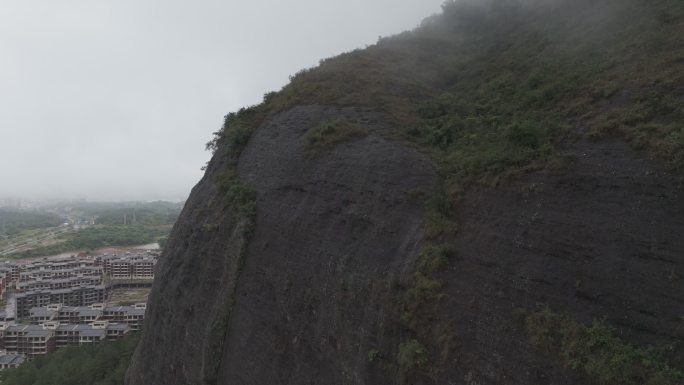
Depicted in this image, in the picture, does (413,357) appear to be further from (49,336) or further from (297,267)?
(49,336)

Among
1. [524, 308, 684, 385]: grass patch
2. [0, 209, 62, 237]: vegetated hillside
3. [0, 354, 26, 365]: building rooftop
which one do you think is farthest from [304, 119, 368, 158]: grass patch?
[0, 209, 62, 237]: vegetated hillside

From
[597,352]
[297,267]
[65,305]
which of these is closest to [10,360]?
[65,305]

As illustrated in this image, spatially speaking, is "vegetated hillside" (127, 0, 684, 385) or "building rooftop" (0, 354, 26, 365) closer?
"vegetated hillside" (127, 0, 684, 385)

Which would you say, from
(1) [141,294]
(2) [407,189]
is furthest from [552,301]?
(1) [141,294]

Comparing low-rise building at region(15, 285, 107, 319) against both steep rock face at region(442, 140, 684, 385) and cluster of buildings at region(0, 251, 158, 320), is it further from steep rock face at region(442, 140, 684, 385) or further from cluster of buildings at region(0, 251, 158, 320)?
steep rock face at region(442, 140, 684, 385)

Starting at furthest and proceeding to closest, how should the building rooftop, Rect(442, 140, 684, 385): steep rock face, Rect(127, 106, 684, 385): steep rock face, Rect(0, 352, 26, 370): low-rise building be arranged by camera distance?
the building rooftop, Rect(0, 352, 26, 370): low-rise building, Rect(127, 106, 684, 385): steep rock face, Rect(442, 140, 684, 385): steep rock face

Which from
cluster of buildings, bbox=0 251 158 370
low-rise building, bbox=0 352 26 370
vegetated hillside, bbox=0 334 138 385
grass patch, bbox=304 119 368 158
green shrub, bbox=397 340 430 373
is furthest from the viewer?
cluster of buildings, bbox=0 251 158 370

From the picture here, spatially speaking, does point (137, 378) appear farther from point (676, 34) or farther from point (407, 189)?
point (676, 34)
